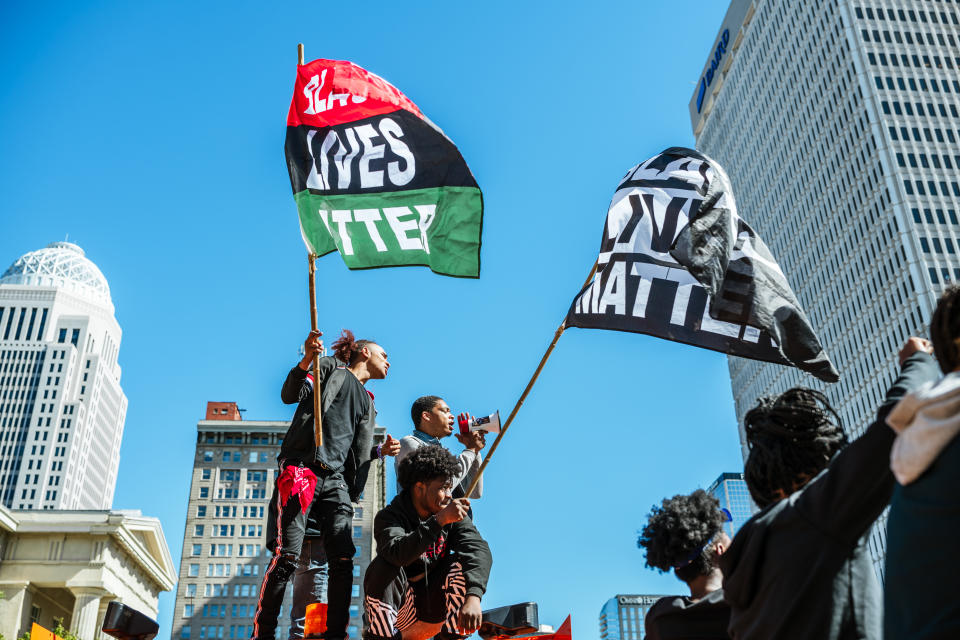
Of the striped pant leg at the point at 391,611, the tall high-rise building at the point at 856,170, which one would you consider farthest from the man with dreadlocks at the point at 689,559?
the tall high-rise building at the point at 856,170

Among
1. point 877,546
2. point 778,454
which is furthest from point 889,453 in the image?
point 877,546

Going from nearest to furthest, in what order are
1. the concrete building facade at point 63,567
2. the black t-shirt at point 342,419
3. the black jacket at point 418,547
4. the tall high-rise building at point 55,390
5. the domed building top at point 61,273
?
the black jacket at point 418,547 < the black t-shirt at point 342,419 < the concrete building facade at point 63,567 < the tall high-rise building at point 55,390 < the domed building top at point 61,273

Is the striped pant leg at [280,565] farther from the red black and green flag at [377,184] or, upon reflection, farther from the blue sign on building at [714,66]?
the blue sign on building at [714,66]

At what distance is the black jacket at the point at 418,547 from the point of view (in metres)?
5.49

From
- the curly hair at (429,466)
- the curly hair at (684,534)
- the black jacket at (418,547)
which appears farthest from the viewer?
the curly hair at (429,466)

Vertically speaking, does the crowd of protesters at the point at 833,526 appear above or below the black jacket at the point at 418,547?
below

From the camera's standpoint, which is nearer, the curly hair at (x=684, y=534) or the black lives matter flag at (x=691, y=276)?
the curly hair at (x=684, y=534)

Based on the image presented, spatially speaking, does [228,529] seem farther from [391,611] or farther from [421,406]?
[391,611]

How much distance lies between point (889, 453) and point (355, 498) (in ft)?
16.3

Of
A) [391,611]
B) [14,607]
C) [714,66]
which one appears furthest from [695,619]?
[714,66]

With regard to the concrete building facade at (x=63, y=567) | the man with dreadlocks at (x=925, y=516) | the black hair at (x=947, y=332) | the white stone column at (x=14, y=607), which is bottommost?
the man with dreadlocks at (x=925, y=516)

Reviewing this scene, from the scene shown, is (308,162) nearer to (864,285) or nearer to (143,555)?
(143,555)

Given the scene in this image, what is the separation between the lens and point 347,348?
7539mm

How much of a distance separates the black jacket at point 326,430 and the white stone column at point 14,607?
54.7m
